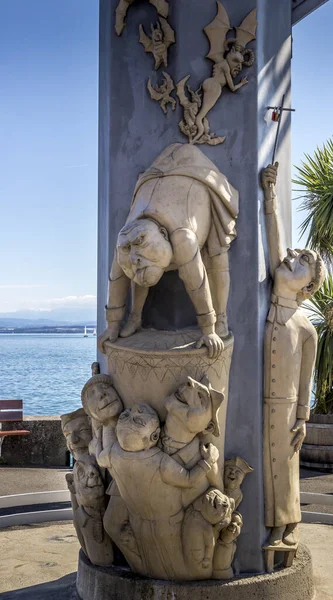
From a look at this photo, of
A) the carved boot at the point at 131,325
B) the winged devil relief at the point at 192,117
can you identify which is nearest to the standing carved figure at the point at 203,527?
the carved boot at the point at 131,325

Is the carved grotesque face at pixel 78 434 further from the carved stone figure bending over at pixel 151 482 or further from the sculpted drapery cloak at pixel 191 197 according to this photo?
the sculpted drapery cloak at pixel 191 197

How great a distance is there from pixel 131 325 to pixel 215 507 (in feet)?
4.12

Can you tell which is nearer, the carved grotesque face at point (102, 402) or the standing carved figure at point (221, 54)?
the carved grotesque face at point (102, 402)

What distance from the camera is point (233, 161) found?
5371 mm

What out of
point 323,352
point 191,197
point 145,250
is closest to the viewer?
point 145,250

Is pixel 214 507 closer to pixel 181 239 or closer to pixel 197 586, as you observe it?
pixel 197 586

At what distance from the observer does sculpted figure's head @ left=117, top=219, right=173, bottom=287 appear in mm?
4887

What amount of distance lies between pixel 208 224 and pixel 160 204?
13.8 inches

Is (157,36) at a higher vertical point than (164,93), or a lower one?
higher

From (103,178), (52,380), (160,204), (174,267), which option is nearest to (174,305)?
(174,267)

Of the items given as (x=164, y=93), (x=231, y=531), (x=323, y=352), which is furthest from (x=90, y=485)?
(x=323, y=352)

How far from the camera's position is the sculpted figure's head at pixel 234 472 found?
5.24 meters

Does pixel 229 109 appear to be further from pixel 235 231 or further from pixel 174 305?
pixel 174 305

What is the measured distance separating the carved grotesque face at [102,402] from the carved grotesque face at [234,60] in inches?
87.5
